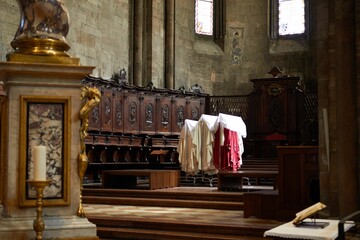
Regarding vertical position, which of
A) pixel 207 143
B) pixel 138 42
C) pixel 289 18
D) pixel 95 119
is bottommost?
pixel 207 143

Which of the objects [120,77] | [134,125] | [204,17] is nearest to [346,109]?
[134,125]

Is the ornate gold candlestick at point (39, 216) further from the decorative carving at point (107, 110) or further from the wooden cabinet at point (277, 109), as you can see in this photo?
the wooden cabinet at point (277, 109)

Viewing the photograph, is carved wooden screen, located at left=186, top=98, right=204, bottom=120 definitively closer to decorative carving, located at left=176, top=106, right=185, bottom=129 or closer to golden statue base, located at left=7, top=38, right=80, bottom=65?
decorative carving, located at left=176, top=106, right=185, bottom=129

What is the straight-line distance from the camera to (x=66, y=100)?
371 centimetres

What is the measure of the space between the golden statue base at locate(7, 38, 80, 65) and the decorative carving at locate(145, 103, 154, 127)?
12.1 metres

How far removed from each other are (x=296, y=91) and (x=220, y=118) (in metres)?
6.63

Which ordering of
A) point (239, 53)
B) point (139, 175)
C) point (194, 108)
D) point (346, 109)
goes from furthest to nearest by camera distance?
point (239, 53) → point (194, 108) → point (139, 175) → point (346, 109)

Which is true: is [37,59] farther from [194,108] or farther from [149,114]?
[194,108]

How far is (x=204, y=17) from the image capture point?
21266 millimetres

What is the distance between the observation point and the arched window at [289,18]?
2041 cm

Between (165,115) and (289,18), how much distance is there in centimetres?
712

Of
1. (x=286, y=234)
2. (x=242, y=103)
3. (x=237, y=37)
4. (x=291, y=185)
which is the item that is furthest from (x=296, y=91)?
(x=286, y=234)

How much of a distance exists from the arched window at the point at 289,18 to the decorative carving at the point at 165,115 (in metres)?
6.39

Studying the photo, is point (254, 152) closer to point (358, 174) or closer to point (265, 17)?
point (265, 17)
